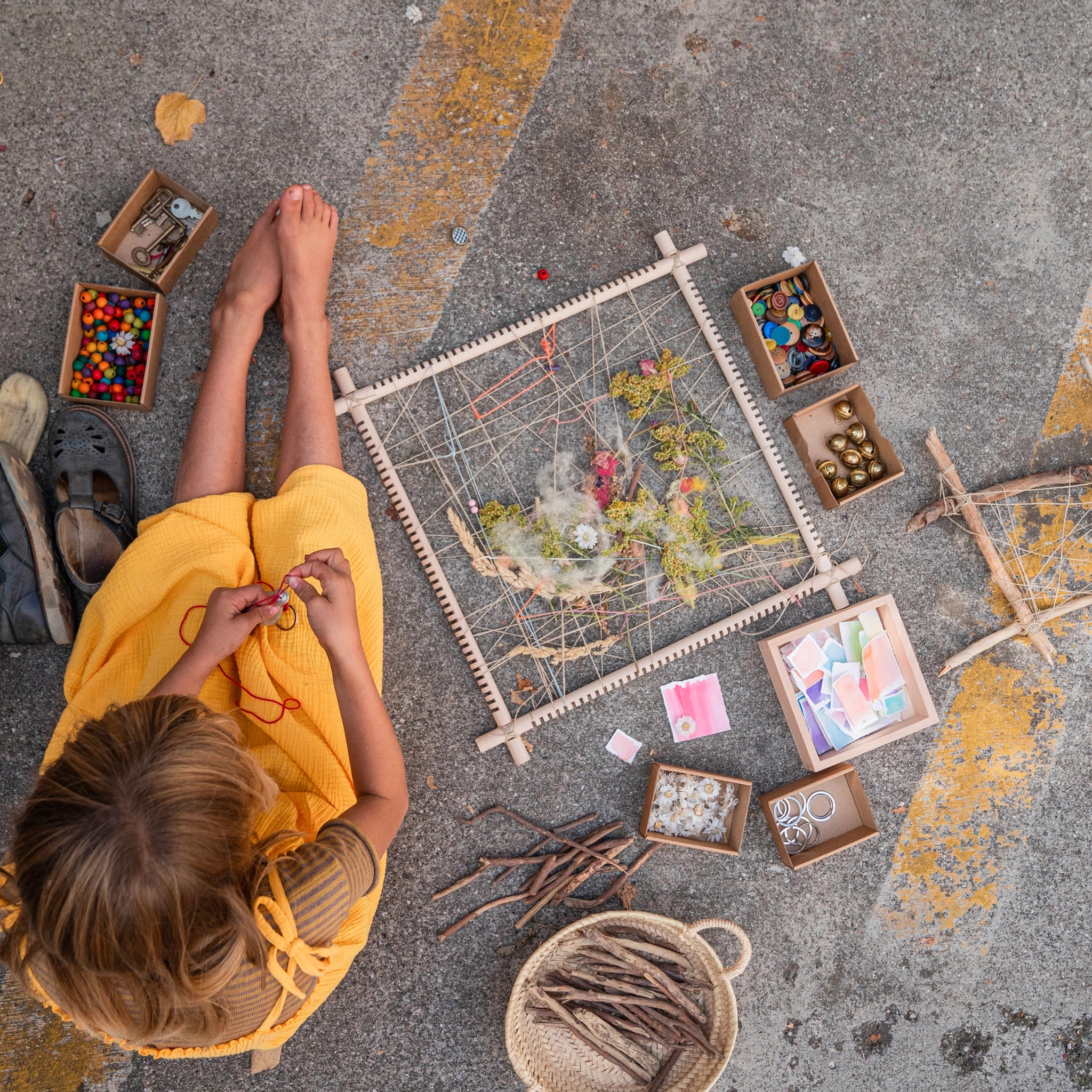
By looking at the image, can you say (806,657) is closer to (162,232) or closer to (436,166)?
(436,166)

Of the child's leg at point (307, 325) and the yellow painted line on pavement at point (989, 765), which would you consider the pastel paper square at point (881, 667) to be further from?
the child's leg at point (307, 325)

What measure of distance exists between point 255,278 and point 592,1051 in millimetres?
2515

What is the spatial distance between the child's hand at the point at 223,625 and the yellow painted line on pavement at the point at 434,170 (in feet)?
2.65

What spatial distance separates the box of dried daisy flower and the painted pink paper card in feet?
0.40

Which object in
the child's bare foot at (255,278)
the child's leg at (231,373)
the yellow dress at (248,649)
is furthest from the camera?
the child's bare foot at (255,278)

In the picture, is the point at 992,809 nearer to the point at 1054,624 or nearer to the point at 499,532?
the point at 1054,624

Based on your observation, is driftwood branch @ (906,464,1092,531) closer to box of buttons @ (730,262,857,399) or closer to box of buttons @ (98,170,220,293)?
box of buttons @ (730,262,857,399)

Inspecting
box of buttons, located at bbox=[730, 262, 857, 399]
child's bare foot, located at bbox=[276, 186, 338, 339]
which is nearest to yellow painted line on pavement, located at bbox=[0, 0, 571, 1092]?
child's bare foot, located at bbox=[276, 186, 338, 339]

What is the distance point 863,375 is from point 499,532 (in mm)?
1318

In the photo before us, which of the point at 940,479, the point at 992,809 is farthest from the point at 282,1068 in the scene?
the point at 940,479

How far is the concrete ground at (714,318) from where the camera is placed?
7.25 ft

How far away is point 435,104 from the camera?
2.28 m

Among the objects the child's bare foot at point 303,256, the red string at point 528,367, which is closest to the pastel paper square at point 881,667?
the red string at point 528,367

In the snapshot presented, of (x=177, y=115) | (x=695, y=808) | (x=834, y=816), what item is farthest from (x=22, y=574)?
(x=834, y=816)
